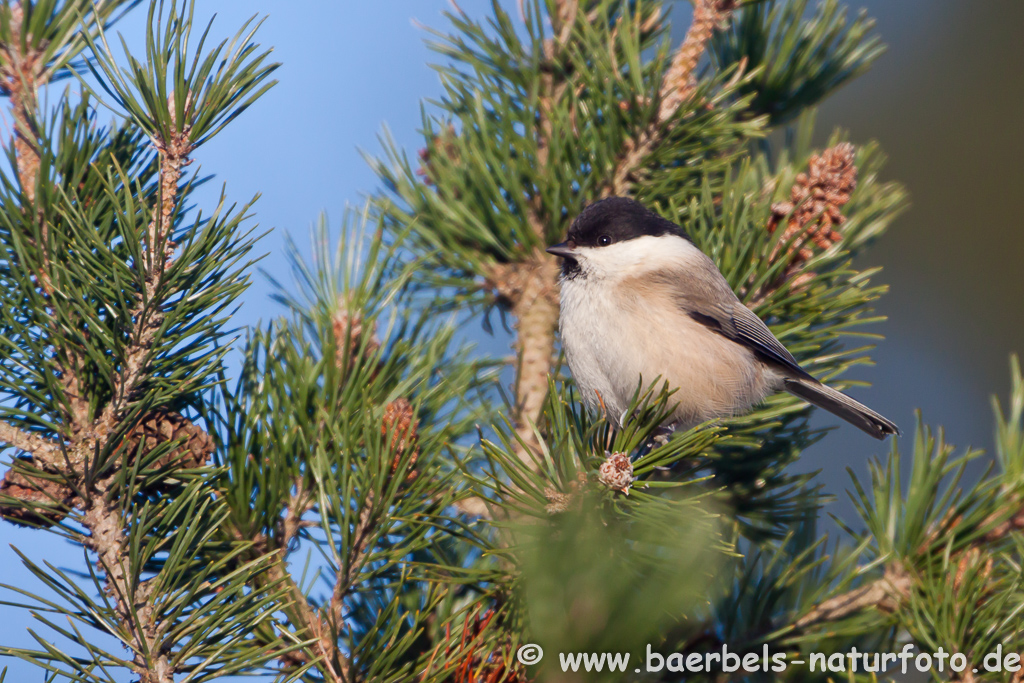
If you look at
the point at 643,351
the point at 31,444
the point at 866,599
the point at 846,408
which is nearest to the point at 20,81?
the point at 31,444

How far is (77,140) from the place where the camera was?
103 centimetres

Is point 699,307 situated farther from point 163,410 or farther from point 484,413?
point 163,410

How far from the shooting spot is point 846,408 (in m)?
1.73

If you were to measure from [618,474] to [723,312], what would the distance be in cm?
83

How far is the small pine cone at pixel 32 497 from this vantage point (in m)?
0.88

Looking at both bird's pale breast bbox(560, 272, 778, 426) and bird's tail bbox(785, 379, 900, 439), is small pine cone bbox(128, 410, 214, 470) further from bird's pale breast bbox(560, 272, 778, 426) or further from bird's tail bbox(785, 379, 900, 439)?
bird's tail bbox(785, 379, 900, 439)

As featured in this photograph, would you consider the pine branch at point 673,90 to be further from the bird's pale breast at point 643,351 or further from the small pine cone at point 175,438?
the small pine cone at point 175,438

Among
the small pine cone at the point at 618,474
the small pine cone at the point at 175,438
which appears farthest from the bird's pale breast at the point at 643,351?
the small pine cone at the point at 175,438

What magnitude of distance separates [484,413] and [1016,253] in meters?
5.15

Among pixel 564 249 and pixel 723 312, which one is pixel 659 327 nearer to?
pixel 723 312

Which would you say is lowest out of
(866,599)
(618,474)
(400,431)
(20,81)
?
(866,599)

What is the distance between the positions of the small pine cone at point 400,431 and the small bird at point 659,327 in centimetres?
49

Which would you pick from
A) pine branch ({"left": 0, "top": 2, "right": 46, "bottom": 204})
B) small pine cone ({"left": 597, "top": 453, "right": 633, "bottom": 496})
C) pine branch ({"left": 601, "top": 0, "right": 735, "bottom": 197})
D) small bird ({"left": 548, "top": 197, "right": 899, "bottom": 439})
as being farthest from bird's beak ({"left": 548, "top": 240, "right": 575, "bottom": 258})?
pine branch ({"left": 0, "top": 2, "right": 46, "bottom": 204})

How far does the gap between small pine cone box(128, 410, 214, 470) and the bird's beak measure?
726 millimetres
